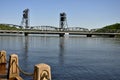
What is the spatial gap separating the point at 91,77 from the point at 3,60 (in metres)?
9.91

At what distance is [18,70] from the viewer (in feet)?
65.9

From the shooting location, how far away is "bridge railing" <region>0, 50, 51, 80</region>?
42.2ft

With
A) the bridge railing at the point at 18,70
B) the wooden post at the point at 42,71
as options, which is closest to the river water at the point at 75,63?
the bridge railing at the point at 18,70

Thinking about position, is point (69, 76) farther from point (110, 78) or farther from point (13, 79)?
point (13, 79)

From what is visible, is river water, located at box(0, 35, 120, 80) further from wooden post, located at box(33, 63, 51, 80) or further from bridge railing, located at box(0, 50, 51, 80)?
wooden post, located at box(33, 63, 51, 80)

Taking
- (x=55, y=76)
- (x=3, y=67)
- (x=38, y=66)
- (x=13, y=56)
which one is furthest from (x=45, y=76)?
(x=55, y=76)

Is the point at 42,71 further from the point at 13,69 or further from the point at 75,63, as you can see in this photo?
the point at 75,63

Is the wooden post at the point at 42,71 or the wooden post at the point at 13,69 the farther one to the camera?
the wooden post at the point at 13,69

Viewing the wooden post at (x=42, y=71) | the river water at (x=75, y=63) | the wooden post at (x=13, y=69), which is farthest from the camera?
the river water at (x=75, y=63)

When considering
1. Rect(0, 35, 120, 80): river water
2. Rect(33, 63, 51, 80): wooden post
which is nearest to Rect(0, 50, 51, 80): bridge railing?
Rect(33, 63, 51, 80): wooden post

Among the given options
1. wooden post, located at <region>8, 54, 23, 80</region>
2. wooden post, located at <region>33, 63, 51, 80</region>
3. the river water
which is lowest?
the river water

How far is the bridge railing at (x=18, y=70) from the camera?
1286cm

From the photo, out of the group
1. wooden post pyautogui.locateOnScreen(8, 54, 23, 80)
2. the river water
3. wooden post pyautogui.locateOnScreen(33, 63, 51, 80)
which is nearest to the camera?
wooden post pyautogui.locateOnScreen(33, 63, 51, 80)

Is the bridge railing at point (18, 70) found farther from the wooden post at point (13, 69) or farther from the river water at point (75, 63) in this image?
the river water at point (75, 63)
